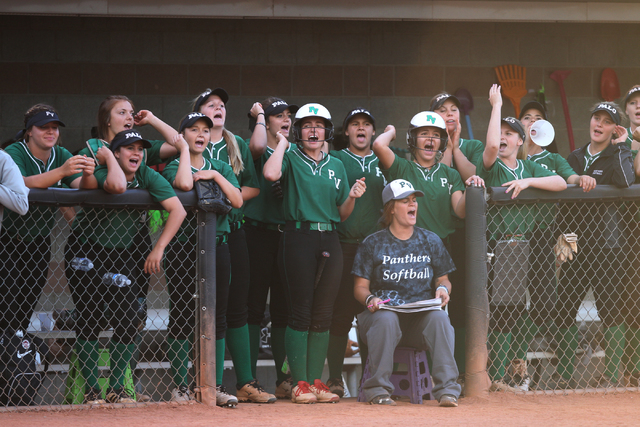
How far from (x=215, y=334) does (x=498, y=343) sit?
188cm

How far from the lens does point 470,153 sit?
525cm

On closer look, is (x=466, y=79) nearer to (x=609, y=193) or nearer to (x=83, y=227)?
(x=609, y=193)

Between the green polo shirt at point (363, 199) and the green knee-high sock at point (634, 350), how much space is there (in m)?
1.88

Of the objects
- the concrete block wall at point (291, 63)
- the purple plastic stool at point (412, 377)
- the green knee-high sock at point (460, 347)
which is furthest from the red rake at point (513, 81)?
the purple plastic stool at point (412, 377)

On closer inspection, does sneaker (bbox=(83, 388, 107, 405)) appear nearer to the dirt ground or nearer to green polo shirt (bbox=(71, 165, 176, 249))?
the dirt ground

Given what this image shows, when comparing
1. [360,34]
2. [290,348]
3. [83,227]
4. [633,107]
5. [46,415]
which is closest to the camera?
[46,415]

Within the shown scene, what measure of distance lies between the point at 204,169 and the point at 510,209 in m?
2.04

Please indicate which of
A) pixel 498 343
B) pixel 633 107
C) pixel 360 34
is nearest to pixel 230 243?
pixel 498 343

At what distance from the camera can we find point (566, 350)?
15.9ft

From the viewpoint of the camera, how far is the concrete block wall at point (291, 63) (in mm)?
7902

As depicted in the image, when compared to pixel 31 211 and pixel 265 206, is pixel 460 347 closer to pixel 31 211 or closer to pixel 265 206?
pixel 265 206

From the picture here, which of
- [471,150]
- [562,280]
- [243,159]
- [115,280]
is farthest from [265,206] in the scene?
[562,280]

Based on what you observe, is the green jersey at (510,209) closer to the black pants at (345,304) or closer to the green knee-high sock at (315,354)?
the black pants at (345,304)

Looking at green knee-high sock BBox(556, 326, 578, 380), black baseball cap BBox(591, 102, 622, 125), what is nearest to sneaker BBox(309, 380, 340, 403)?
green knee-high sock BBox(556, 326, 578, 380)
